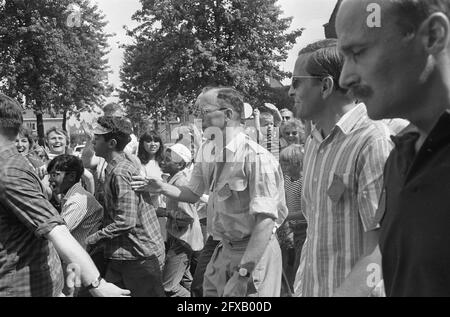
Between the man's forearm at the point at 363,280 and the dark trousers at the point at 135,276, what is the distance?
306 centimetres

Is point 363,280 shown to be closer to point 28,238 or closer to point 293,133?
point 28,238

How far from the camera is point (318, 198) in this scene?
233 centimetres

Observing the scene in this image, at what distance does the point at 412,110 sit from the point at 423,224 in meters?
0.26

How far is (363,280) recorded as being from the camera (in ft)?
5.20

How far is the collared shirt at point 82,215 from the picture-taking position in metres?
4.39

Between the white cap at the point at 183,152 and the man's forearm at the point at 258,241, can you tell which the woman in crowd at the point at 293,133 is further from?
the man's forearm at the point at 258,241

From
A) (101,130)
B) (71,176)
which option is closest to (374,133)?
(101,130)

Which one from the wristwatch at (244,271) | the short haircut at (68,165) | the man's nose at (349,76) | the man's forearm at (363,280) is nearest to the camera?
the man's nose at (349,76)

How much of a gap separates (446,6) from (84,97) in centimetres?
3060

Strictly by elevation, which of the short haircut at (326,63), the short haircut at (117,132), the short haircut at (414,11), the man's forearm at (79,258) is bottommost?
the man's forearm at (79,258)

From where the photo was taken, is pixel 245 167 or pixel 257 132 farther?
pixel 257 132

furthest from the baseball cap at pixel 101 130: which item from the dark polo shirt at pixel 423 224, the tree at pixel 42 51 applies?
the tree at pixel 42 51
